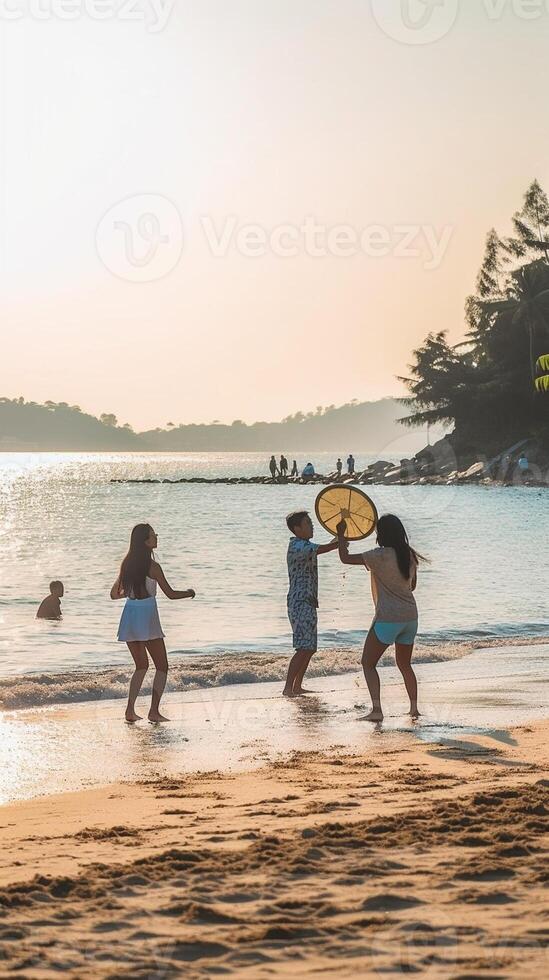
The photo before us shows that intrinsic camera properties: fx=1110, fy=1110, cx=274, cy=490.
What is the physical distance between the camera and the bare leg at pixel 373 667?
8852 millimetres

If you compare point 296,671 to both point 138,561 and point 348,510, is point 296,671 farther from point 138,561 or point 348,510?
point 138,561

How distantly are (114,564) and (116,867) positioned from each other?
27115mm

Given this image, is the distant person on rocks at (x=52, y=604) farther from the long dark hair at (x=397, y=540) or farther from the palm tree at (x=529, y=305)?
the palm tree at (x=529, y=305)

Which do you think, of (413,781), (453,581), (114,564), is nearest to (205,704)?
(413,781)

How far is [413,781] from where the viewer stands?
21.2 feet

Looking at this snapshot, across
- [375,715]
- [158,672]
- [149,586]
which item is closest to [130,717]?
[158,672]

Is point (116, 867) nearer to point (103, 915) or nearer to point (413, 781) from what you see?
point (103, 915)

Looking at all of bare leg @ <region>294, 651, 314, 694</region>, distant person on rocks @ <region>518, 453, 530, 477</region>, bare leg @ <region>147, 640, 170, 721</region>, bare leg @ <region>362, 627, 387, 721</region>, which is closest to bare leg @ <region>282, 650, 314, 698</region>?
bare leg @ <region>294, 651, 314, 694</region>

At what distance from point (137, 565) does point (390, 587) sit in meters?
2.04

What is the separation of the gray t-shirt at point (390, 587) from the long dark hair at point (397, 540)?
36 mm

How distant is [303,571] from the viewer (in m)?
9.97

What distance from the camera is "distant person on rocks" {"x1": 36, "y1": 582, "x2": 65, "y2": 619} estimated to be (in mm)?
17188

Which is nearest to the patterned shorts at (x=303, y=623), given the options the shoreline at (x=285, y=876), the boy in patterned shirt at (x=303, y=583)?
the boy in patterned shirt at (x=303, y=583)

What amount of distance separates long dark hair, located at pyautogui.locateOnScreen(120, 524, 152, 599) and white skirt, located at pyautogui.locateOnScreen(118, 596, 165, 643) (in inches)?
3.0
